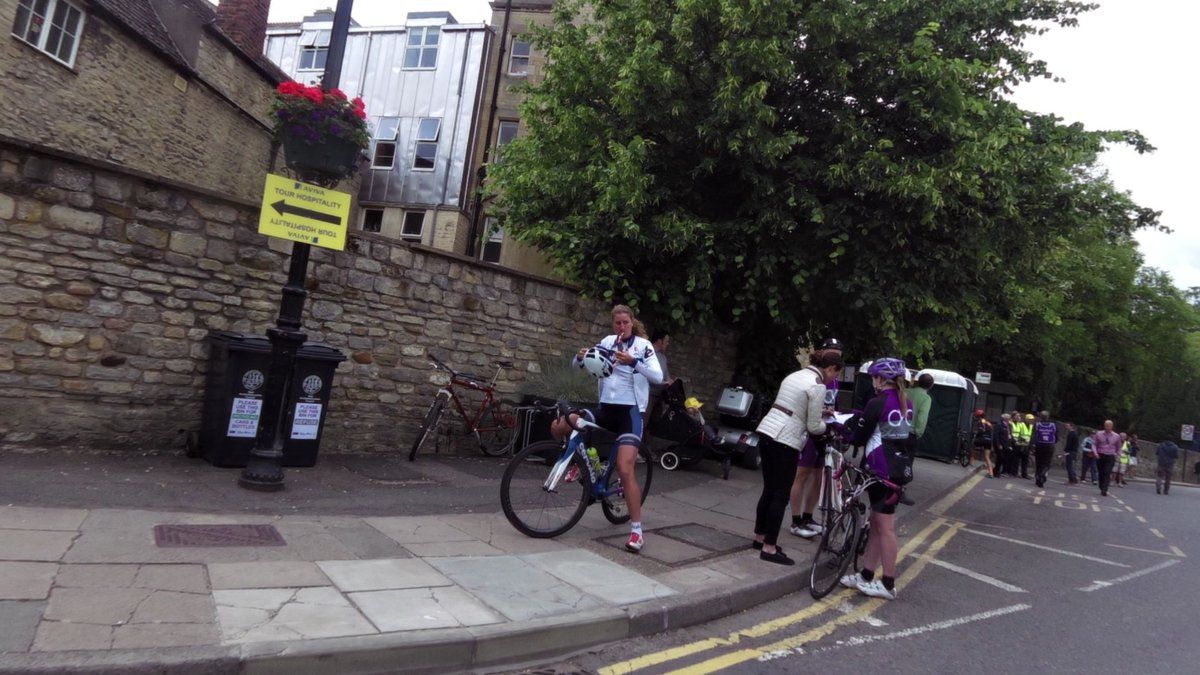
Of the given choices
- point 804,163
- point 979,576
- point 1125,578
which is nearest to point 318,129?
point 804,163

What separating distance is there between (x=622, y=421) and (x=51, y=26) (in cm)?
1302

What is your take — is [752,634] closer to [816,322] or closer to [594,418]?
[594,418]

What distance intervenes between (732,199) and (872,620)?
24.8ft

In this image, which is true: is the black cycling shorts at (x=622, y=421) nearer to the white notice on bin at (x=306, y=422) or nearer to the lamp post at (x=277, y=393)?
the lamp post at (x=277, y=393)

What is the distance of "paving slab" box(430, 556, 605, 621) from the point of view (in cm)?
423

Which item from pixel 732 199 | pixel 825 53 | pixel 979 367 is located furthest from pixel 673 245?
pixel 979 367

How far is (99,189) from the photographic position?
→ 657cm

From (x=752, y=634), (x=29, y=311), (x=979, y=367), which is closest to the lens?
(x=752, y=634)

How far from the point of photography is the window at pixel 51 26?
11906 mm

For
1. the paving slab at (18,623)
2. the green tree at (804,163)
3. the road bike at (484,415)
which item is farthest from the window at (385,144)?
the paving slab at (18,623)

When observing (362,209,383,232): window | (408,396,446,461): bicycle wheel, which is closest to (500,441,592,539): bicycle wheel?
(408,396,446,461): bicycle wheel

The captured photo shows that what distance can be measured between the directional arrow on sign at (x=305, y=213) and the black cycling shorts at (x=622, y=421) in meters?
2.95

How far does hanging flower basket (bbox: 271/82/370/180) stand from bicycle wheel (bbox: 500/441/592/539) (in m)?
3.08

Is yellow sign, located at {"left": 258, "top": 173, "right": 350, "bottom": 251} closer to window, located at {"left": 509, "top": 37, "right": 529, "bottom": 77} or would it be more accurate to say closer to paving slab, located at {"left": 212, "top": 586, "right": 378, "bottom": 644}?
paving slab, located at {"left": 212, "top": 586, "right": 378, "bottom": 644}
